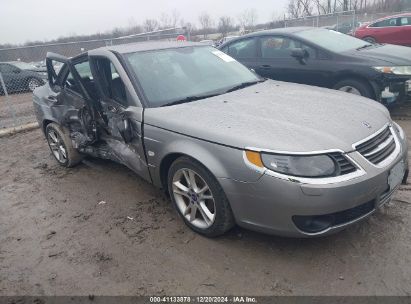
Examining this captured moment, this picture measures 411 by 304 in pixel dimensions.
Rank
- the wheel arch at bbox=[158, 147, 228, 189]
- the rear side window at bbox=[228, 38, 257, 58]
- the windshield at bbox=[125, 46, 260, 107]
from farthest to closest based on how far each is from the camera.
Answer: the rear side window at bbox=[228, 38, 257, 58] < the windshield at bbox=[125, 46, 260, 107] < the wheel arch at bbox=[158, 147, 228, 189]

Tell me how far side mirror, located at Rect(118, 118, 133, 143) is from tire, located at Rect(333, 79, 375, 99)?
13.2 ft

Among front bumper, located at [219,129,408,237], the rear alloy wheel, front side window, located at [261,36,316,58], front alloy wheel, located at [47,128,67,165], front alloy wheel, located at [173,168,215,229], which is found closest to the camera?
front bumper, located at [219,129,408,237]

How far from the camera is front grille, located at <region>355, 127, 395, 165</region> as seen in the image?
8.68 feet

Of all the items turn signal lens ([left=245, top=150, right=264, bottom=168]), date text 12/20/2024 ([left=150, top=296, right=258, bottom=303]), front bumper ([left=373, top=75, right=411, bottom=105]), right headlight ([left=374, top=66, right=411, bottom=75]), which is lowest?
date text 12/20/2024 ([left=150, top=296, right=258, bottom=303])

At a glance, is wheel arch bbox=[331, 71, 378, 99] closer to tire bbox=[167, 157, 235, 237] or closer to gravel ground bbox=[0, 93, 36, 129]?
tire bbox=[167, 157, 235, 237]

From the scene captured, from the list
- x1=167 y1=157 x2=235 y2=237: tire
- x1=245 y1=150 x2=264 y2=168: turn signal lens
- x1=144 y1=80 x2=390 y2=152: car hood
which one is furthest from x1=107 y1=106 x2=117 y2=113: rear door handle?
x1=245 y1=150 x2=264 y2=168: turn signal lens

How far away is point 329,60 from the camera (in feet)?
20.2

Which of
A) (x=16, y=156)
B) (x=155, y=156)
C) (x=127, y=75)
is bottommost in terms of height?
(x=16, y=156)

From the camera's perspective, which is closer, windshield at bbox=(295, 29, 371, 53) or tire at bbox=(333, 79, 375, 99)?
tire at bbox=(333, 79, 375, 99)

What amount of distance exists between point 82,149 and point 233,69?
2.11m

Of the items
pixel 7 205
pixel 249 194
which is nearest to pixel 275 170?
pixel 249 194

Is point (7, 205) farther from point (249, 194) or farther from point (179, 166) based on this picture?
point (249, 194)

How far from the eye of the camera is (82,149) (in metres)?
4.62

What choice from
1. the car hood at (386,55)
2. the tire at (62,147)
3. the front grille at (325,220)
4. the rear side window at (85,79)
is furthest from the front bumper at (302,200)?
the car hood at (386,55)
